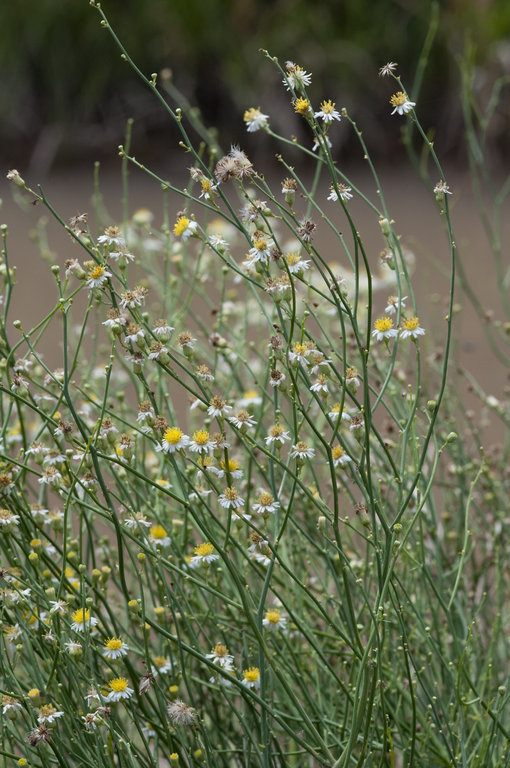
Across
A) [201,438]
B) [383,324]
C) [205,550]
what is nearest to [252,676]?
[205,550]

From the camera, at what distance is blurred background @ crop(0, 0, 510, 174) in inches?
199

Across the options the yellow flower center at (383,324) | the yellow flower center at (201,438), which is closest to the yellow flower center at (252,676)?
the yellow flower center at (201,438)

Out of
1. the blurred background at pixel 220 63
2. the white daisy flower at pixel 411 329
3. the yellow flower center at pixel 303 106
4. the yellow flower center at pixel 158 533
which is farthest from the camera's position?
the blurred background at pixel 220 63

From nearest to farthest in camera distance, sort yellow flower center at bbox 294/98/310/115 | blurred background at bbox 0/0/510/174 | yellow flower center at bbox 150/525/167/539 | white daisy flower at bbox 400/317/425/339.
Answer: yellow flower center at bbox 294/98/310/115 < white daisy flower at bbox 400/317/425/339 < yellow flower center at bbox 150/525/167/539 < blurred background at bbox 0/0/510/174

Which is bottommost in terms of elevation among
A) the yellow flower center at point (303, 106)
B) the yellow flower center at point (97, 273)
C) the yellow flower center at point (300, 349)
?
the yellow flower center at point (300, 349)

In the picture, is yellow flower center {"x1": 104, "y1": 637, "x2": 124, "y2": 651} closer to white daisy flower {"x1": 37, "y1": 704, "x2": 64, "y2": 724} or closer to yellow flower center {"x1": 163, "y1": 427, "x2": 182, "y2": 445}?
white daisy flower {"x1": 37, "y1": 704, "x2": 64, "y2": 724}

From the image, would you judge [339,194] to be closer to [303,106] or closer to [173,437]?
[303,106]

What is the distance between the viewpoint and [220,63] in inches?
207

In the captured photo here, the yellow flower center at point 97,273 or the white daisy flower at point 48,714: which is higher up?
the yellow flower center at point 97,273

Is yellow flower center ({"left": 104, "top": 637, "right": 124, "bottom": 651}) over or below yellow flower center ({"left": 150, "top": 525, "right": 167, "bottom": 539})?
below

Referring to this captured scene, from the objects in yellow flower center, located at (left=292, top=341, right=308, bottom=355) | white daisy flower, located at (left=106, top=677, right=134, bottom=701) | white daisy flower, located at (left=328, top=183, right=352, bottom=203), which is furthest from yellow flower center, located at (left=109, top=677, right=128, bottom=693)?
white daisy flower, located at (left=328, top=183, right=352, bottom=203)

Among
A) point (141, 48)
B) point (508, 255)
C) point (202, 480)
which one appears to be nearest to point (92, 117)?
point (141, 48)

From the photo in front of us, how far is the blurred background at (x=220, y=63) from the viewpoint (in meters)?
5.07

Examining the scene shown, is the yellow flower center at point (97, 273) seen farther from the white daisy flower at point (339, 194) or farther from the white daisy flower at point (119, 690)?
the white daisy flower at point (119, 690)
